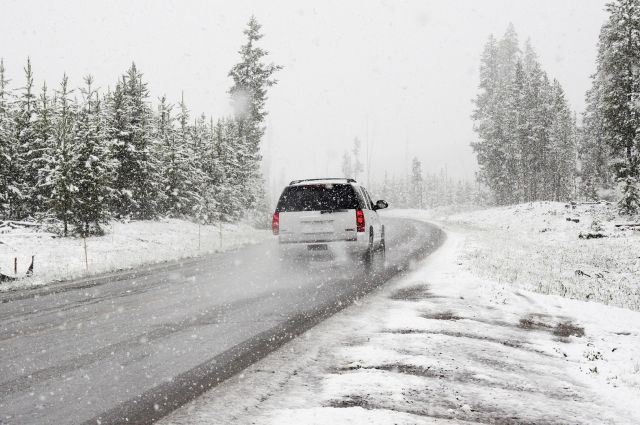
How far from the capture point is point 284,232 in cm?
1208

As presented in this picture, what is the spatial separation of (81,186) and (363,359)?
20.6 meters

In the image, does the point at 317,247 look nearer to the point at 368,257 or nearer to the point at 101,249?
the point at 368,257

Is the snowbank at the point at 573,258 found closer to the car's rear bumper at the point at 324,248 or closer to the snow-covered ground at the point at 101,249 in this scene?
the car's rear bumper at the point at 324,248

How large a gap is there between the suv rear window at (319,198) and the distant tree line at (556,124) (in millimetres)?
24399

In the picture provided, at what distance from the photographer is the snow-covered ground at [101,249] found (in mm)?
13754

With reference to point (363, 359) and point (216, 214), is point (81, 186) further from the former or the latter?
point (363, 359)

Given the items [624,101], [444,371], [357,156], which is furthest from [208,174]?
[357,156]

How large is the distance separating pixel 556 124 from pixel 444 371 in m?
58.8

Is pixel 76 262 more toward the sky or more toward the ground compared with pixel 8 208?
more toward the ground

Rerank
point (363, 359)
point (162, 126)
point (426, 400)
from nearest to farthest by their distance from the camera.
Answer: point (426, 400)
point (363, 359)
point (162, 126)

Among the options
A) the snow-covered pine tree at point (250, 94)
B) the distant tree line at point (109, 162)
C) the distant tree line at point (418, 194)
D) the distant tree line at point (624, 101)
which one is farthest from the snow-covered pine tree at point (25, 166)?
the distant tree line at point (418, 194)

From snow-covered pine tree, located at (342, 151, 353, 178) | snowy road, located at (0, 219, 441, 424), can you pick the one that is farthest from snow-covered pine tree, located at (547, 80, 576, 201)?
snow-covered pine tree, located at (342, 151, 353, 178)

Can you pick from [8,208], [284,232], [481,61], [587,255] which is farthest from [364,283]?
[481,61]

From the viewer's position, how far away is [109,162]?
23.0 meters
